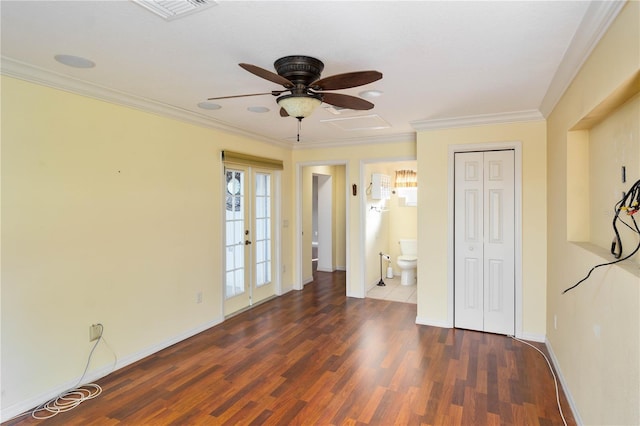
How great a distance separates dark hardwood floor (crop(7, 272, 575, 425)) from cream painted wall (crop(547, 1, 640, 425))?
17.1 inches

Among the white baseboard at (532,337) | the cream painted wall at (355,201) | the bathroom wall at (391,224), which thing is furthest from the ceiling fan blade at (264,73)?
the bathroom wall at (391,224)

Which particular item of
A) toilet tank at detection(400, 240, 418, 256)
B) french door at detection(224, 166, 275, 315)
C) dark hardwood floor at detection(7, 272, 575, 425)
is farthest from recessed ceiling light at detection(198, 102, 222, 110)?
toilet tank at detection(400, 240, 418, 256)

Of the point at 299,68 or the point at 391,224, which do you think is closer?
the point at 299,68

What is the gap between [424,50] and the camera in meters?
Answer: 2.29

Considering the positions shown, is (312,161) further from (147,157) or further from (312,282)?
(147,157)

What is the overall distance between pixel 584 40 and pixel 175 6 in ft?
7.46

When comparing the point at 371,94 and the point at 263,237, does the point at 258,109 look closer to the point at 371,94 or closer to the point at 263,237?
the point at 371,94

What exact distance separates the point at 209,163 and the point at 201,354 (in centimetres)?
216

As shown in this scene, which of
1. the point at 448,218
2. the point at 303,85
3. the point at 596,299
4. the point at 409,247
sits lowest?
the point at 409,247

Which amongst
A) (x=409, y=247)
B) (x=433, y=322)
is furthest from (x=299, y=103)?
(x=409, y=247)

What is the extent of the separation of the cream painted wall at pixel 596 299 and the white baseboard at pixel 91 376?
3.60 metres

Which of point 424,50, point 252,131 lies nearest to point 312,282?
point 252,131

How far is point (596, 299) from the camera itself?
6.90 feet

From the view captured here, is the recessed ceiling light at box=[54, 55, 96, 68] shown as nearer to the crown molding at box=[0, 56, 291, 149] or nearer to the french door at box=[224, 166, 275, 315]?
the crown molding at box=[0, 56, 291, 149]
